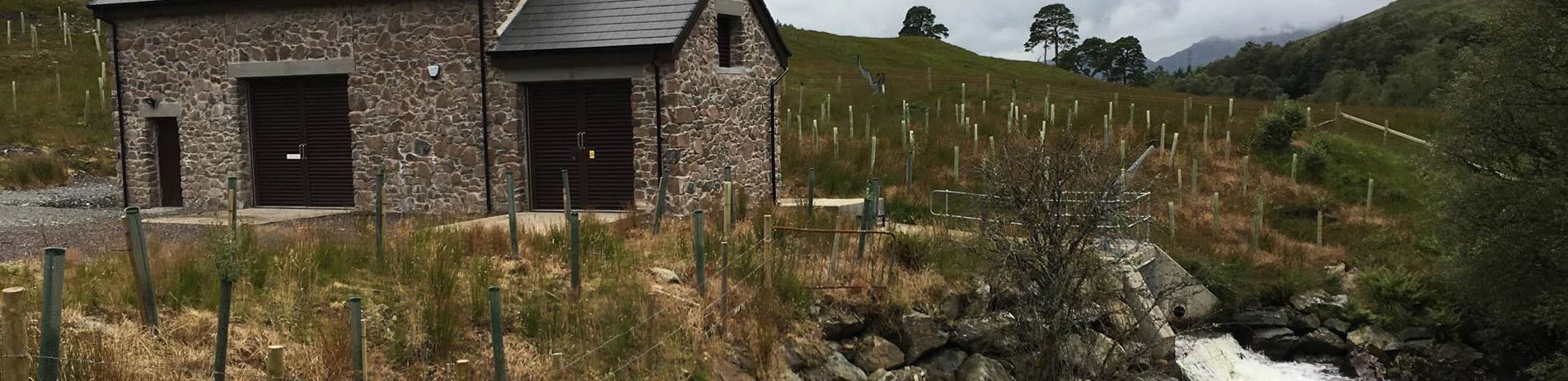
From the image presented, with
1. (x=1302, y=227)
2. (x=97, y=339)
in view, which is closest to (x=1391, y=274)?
(x=1302, y=227)

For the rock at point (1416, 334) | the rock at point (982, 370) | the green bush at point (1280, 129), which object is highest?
the green bush at point (1280, 129)

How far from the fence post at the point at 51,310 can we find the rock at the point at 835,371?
6.61m

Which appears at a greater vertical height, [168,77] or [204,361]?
[168,77]

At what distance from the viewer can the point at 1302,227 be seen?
69.6 ft

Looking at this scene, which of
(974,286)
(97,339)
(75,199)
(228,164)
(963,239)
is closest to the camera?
(97,339)

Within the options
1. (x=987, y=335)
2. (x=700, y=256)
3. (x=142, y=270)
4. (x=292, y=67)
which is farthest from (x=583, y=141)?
(x=142, y=270)

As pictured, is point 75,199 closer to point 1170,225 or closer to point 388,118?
point 388,118

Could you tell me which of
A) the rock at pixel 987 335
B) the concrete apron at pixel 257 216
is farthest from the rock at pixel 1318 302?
the concrete apron at pixel 257 216

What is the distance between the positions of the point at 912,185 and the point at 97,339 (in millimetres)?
17063

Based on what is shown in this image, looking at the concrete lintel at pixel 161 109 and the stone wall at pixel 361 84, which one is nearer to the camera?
the stone wall at pixel 361 84

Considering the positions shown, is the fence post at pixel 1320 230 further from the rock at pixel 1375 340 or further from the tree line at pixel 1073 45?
the tree line at pixel 1073 45

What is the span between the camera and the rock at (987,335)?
1245cm

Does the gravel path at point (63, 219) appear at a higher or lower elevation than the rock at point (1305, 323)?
higher

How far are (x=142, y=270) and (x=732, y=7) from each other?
1050 centimetres
